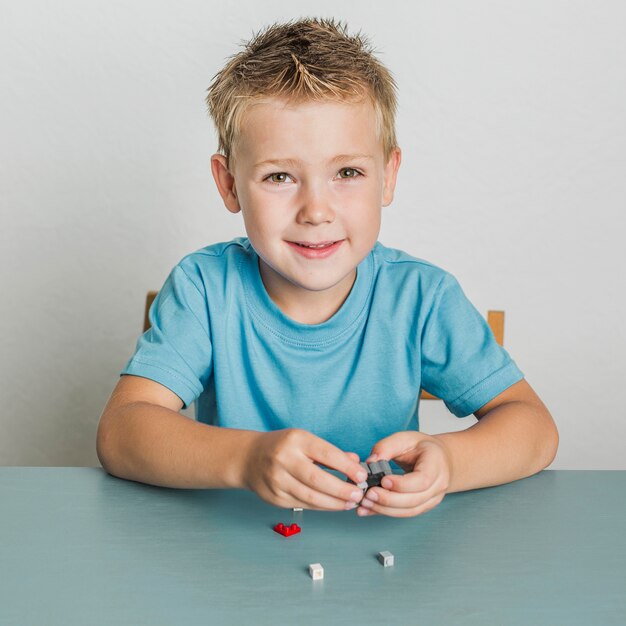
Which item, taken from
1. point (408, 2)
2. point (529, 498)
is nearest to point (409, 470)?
point (529, 498)

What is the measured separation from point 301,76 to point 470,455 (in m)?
0.49

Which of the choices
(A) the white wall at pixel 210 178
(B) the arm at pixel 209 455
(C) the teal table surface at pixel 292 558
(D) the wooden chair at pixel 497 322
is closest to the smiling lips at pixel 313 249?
(B) the arm at pixel 209 455

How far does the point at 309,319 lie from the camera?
114 centimetres

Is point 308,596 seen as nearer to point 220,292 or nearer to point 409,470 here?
point 409,470

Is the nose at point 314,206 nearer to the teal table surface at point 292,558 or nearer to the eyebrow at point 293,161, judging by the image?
the eyebrow at point 293,161

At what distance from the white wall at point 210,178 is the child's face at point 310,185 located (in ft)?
2.41

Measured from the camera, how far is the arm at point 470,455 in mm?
704

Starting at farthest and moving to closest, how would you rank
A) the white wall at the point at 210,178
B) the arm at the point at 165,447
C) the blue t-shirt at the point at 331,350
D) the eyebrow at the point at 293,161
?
1. the white wall at the point at 210,178
2. the blue t-shirt at the point at 331,350
3. the eyebrow at the point at 293,161
4. the arm at the point at 165,447

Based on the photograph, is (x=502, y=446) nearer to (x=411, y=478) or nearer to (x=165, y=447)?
(x=411, y=478)

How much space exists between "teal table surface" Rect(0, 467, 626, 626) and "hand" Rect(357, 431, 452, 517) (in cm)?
2

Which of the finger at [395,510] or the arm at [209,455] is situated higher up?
the arm at [209,455]

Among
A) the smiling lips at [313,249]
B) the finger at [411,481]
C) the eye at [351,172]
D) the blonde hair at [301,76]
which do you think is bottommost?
the finger at [411,481]

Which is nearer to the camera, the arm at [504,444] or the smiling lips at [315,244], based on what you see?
the arm at [504,444]

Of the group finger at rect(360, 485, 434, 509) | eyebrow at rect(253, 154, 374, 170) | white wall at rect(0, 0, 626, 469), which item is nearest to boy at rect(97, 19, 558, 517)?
eyebrow at rect(253, 154, 374, 170)
